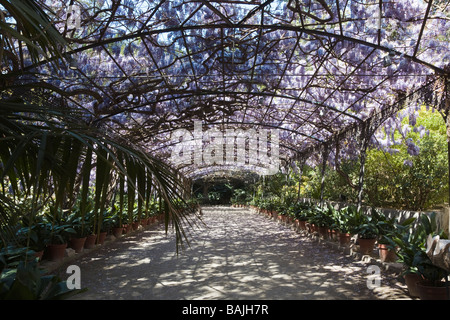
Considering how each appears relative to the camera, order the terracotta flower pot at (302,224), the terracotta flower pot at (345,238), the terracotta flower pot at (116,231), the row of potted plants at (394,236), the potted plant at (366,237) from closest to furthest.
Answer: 1. the row of potted plants at (394,236)
2. the potted plant at (366,237)
3. the terracotta flower pot at (345,238)
4. the terracotta flower pot at (116,231)
5. the terracotta flower pot at (302,224)

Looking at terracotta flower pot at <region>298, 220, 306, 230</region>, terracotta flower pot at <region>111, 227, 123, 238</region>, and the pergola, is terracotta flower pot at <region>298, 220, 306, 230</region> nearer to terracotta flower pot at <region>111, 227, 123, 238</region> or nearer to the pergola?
the pergola

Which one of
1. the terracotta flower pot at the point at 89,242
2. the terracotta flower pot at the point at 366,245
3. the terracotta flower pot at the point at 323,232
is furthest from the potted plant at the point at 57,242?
the terracotta flower pot at the point at 323,232

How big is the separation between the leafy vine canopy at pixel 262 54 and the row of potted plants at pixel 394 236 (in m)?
1.82

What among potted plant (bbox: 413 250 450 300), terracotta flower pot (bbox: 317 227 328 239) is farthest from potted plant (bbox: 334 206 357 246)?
potted plant (bbox: 413 250 450 300)

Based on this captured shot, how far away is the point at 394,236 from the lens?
4359 mm

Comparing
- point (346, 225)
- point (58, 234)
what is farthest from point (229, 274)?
point (346, 225)

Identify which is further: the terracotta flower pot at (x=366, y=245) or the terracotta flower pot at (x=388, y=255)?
Result: the terracotta flower pot at (x=366, y=245)

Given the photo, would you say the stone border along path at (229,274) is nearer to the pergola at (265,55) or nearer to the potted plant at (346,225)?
the potted plant at (346,225)

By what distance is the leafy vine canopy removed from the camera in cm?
450

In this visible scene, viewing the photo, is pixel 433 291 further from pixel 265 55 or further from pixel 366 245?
pixel 265 55

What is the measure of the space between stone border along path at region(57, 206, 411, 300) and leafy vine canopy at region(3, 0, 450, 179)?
2141 millimetres

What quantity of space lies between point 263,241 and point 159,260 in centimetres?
289

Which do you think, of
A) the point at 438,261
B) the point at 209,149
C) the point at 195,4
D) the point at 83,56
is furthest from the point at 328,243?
the point at 209,149

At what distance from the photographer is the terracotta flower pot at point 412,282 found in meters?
3.37
